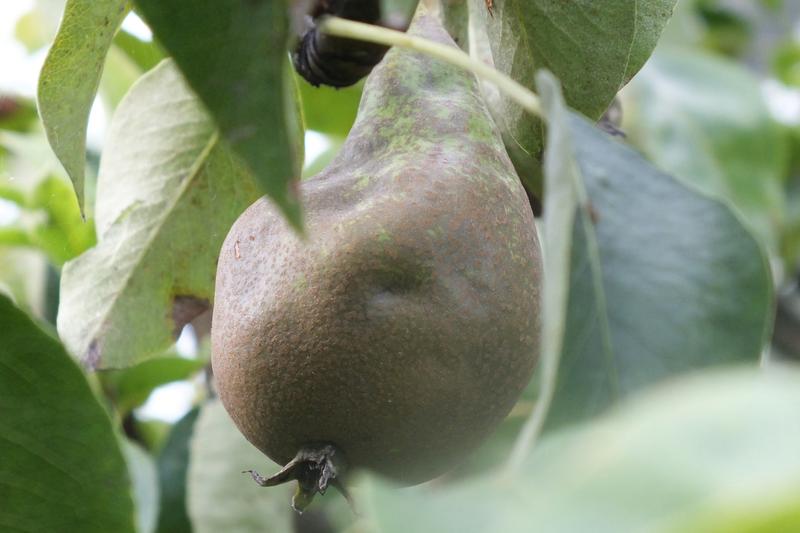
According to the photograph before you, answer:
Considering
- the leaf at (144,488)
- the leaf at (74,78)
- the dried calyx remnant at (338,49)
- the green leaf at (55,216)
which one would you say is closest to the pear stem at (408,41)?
the dried calyx remnant at (338,49)

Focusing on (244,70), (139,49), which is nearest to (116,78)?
(139,49)

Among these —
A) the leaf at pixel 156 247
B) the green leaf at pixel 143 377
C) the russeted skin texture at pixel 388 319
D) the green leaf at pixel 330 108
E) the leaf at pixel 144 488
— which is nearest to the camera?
the russeted skin texture at pixel 388 319

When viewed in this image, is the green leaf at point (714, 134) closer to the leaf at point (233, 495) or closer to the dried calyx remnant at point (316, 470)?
the leaf at point (233, 495)

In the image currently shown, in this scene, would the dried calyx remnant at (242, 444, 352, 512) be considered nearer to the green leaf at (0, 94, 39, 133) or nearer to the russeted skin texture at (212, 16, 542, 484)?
the russeted skin texture at (212, 16, 542, 484)

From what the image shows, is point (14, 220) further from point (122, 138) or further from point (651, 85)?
point (651, 85)

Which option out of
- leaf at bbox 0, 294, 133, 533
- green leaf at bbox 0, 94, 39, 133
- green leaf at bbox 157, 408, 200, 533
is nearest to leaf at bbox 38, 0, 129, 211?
leaf at bbox 0, 294, 133, 533

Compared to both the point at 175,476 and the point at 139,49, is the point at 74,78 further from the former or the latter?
the point at 175,476
